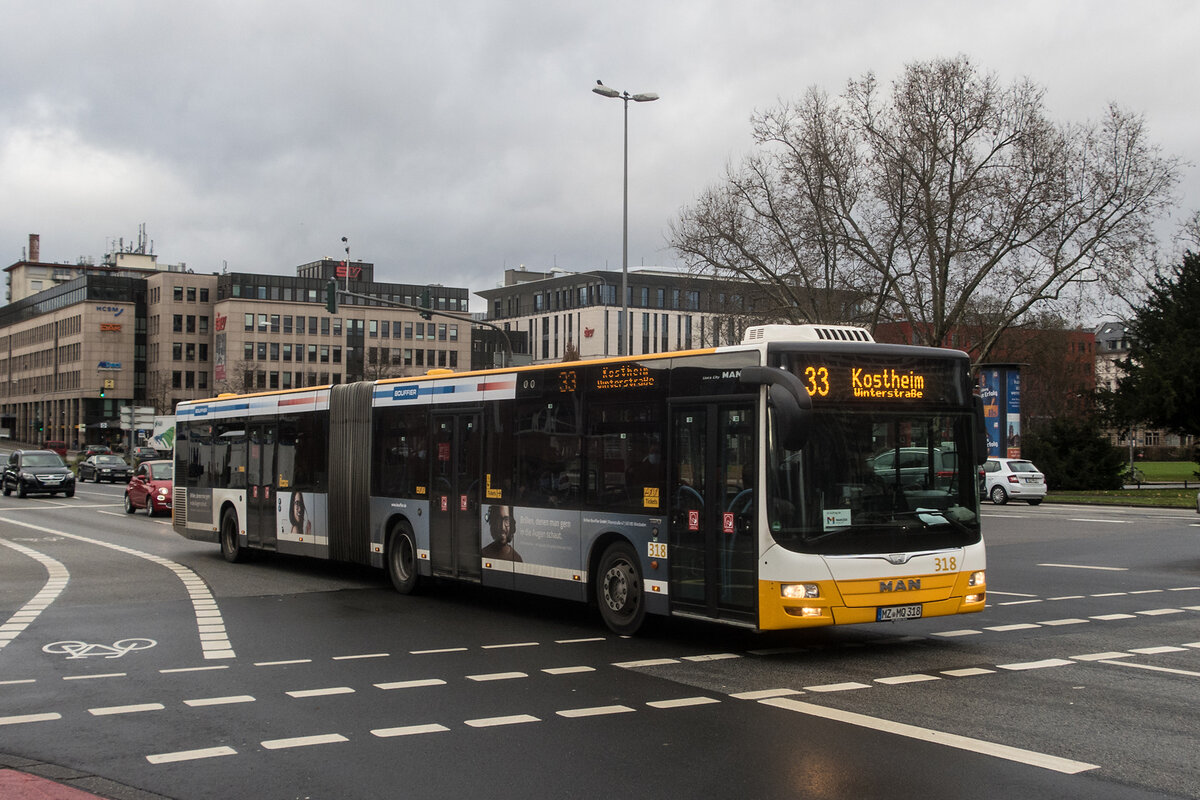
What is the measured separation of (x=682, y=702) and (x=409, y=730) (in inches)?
79.1

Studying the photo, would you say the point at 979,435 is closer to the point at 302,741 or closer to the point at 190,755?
the point at 302,741

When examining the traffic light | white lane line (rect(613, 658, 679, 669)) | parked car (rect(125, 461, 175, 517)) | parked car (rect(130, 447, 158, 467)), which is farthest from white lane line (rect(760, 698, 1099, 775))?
parked car (rect(130, 447, 158, 467))

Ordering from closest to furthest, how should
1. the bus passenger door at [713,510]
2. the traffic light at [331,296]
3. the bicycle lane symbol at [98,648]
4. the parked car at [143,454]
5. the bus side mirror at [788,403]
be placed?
the bus side mirror at [788,403], the bus passenger door at [713,510], the bicycle lane symbol at [98,648], the traffic light at [331,296], the parked car at [143,454]

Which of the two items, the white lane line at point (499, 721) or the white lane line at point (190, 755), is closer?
the white lane line at point (190, 755)

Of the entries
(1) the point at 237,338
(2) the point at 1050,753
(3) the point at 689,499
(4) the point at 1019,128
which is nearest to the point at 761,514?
(3) the point at 689,499

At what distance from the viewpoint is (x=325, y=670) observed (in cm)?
1019

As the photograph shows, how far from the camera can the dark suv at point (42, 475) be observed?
4744cm

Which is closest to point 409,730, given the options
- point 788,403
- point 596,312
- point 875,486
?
point 788,403

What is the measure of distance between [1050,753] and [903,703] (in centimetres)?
159

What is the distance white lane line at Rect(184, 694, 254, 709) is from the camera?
8.85 metres

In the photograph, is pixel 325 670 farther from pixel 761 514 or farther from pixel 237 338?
pixel 237 338

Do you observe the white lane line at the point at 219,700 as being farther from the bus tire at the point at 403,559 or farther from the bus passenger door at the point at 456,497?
the bus tire at the point at 403,559

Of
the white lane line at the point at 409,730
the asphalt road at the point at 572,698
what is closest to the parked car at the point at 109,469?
the asphalt road at the point at 572,698

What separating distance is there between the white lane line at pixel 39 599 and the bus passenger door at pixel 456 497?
4628mm
